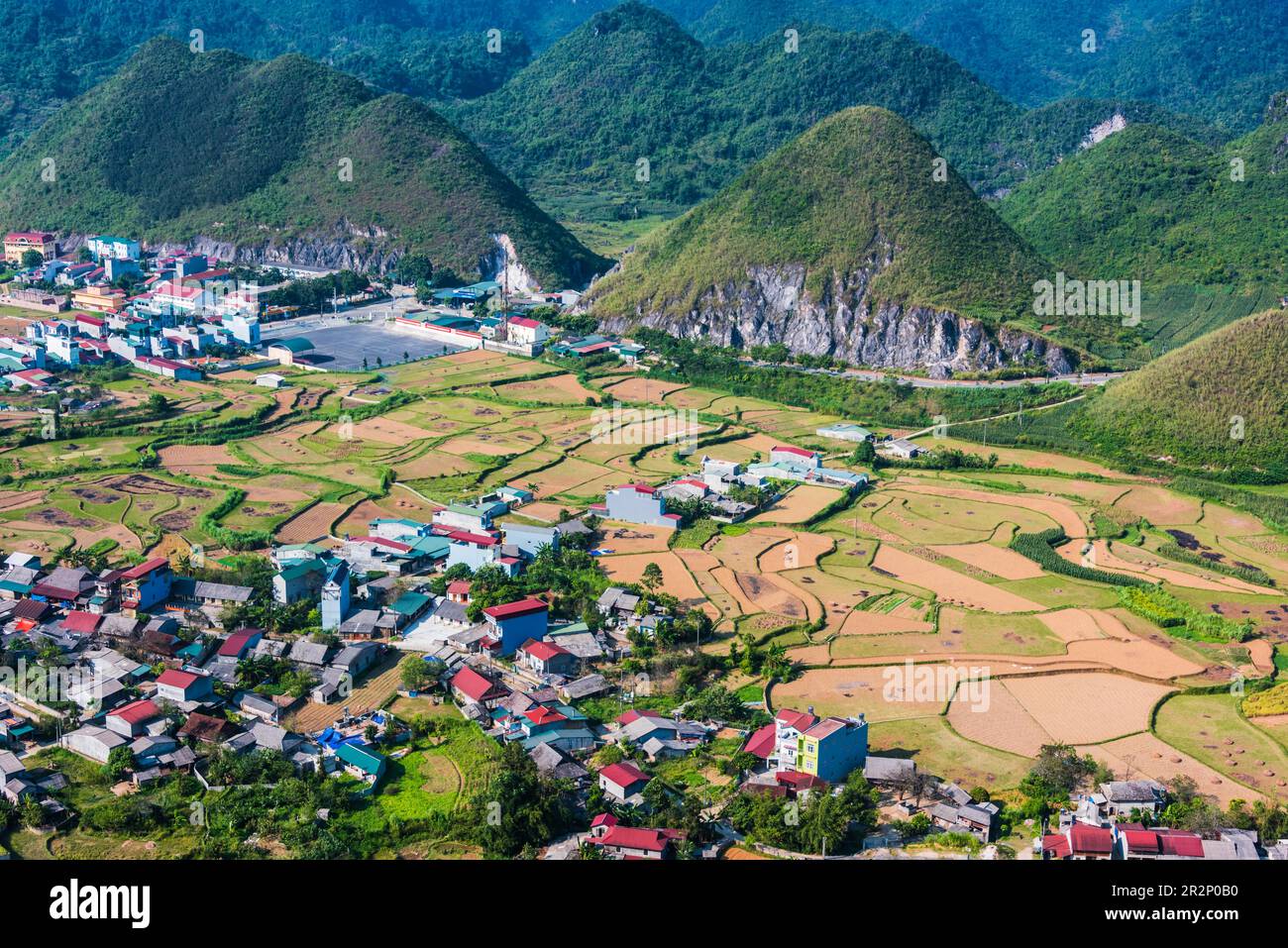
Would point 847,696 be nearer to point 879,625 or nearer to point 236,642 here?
point 879,625

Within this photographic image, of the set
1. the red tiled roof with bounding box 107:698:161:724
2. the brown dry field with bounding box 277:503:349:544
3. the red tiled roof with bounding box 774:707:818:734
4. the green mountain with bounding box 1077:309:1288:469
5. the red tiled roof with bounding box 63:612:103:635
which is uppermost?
the green mountain with bounding box 1077:309:1288:469

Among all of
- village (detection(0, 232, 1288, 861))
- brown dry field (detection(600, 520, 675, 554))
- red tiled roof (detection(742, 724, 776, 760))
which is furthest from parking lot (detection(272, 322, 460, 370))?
red tiled roof (detection(742, 724, 776, 760))

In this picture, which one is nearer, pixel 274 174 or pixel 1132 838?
pixel 1132 838

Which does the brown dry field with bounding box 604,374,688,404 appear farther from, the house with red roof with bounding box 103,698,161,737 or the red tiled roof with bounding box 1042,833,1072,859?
the red tiled roof with bounding box 1042,833,1072,859

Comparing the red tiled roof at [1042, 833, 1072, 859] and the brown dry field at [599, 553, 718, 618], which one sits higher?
the brown dry field at [599, 553, 718, 618]

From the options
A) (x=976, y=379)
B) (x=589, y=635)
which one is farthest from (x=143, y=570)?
(x=976, y=379)

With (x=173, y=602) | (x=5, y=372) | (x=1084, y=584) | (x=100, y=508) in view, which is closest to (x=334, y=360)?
(x=5, y=372)

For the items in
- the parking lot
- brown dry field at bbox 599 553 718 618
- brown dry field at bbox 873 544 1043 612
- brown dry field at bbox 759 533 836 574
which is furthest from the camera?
the parking lot
